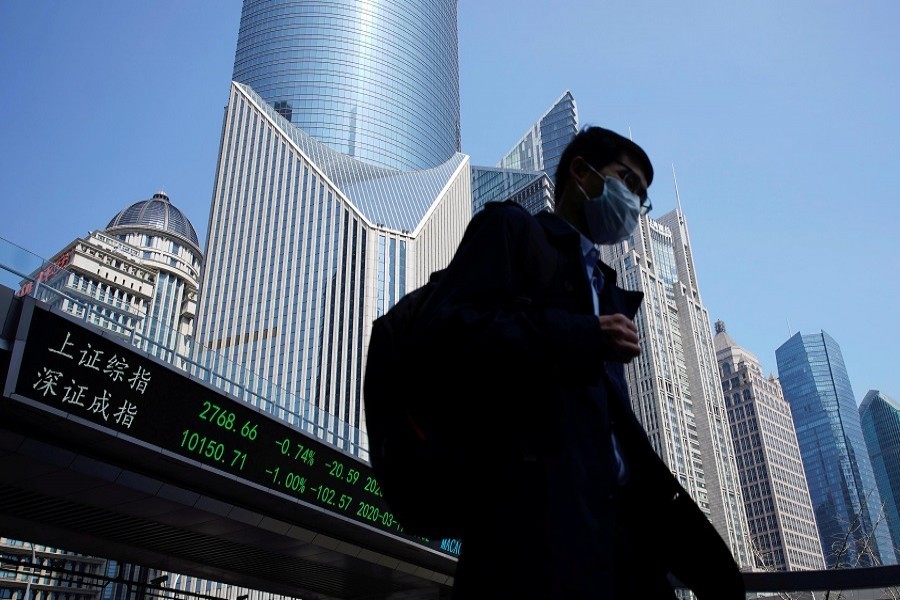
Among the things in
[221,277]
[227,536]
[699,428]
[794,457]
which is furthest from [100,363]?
[794,457]

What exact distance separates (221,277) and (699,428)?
52.4 m

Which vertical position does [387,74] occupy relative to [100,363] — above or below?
above

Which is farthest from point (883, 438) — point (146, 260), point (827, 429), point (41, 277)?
point (41, 277)

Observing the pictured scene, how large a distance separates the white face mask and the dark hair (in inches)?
3.2

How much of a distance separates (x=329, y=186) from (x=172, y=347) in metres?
65.5

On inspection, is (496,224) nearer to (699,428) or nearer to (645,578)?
(645,578)

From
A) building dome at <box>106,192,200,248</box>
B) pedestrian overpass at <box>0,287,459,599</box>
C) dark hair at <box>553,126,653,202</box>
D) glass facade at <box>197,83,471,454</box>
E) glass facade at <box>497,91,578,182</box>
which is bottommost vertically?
dark hair at <box>553,126,653,202</box>

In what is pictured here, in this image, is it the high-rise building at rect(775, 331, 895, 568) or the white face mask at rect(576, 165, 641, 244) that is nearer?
the white face mask at rect(576, 165, 641, 244)

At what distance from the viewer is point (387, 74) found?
89812 millimetres

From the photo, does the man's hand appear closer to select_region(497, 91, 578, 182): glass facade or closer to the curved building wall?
the curved building wall

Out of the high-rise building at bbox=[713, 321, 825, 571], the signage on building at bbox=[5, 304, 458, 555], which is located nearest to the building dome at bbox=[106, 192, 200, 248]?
the high-rise building at bbox=[713, 321, 825, 571]

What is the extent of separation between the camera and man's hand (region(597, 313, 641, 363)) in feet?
4.91

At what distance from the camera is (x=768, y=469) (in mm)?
82125

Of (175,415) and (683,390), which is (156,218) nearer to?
(683,390)
